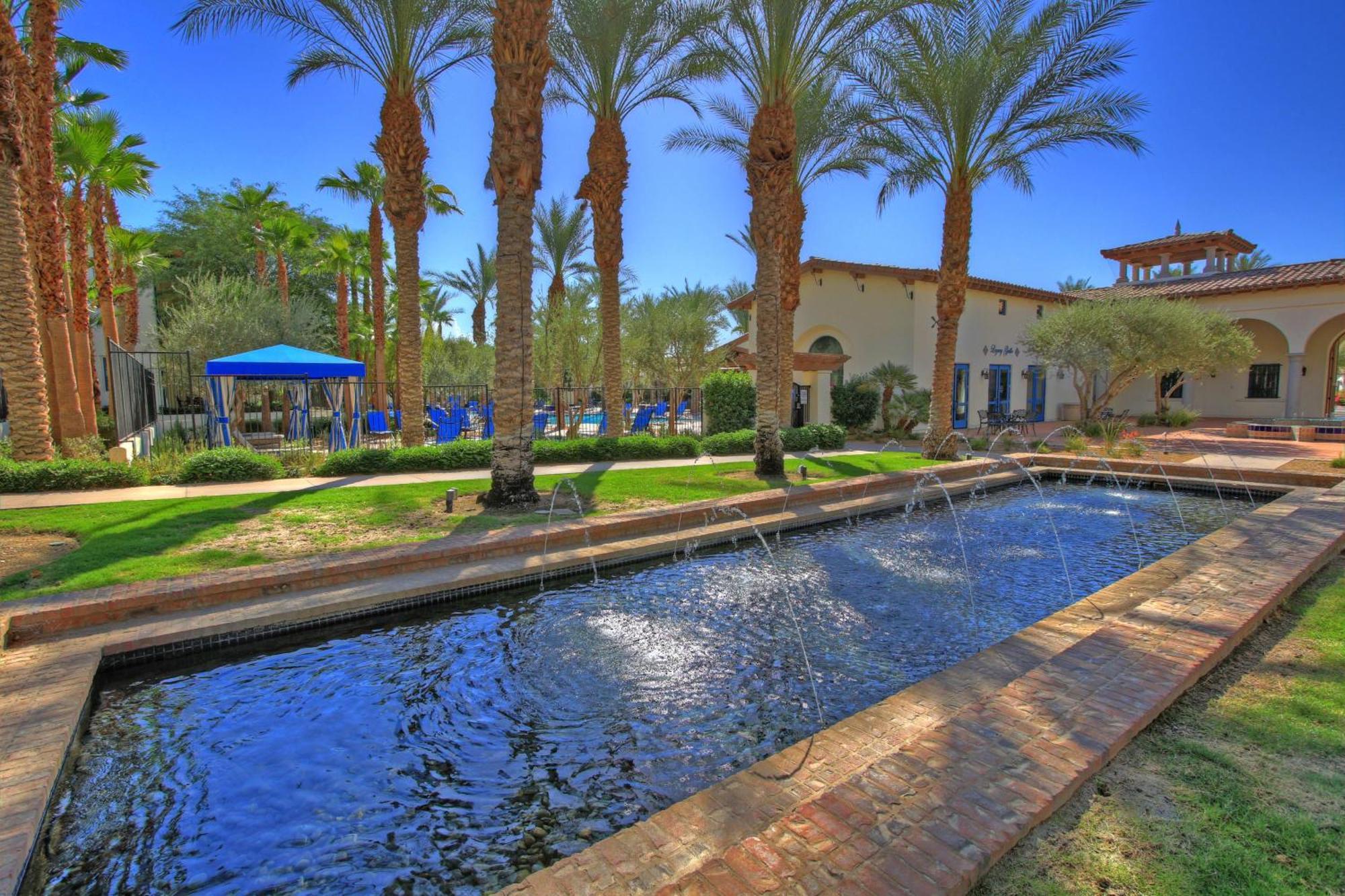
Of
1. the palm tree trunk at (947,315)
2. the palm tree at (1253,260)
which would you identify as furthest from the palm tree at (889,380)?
the palm tree at (1253,260)

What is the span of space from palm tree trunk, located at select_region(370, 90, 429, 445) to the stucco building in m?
10.7

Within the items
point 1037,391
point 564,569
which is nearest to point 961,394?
point 1037,391

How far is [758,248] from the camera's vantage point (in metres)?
13.7

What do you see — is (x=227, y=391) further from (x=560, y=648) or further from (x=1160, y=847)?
(x=1160, y=847)

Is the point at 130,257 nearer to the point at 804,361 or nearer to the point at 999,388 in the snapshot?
the point at 804,361

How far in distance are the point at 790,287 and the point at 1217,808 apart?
689 inches

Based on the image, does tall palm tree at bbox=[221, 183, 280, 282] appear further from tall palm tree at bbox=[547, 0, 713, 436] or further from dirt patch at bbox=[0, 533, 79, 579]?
dirt patch at bbox=[0, 533, 79, 579]

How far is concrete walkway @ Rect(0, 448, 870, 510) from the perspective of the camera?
10.0 meters

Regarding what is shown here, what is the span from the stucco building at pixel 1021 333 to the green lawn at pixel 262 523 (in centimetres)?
1191

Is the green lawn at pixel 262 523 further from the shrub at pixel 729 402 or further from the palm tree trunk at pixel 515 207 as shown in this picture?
the shrub at pixel 729 402

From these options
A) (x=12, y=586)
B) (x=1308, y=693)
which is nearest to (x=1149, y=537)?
(x=1308, y=693)

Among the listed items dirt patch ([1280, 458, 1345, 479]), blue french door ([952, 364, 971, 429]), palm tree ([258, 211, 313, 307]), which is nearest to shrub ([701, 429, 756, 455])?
dirt patch ([1280, 458, 1345, 479])

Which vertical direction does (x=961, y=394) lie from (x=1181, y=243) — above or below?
below

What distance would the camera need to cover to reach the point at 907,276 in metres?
22.8
